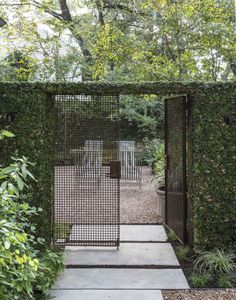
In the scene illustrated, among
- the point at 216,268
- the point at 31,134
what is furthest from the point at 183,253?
the point at 31,134

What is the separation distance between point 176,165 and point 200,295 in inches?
75.7

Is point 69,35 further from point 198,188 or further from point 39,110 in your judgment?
point 198,188

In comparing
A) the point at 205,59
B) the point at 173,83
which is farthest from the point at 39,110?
the point at 205,59

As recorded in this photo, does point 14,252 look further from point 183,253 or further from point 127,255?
point 183,253

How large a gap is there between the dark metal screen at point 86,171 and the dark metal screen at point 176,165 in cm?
84

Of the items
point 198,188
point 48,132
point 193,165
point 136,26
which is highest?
point 136,26

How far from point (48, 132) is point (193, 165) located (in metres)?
1.84

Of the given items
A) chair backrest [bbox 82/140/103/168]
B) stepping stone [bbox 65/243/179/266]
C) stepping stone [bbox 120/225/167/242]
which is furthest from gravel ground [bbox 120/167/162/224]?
chair backrest [bbox 82/140/103/168]

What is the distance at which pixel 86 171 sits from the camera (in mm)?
4574

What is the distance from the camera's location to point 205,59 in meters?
7.12

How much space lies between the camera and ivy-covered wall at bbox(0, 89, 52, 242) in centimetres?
414

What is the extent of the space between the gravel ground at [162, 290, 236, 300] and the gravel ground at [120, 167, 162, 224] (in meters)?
2.48

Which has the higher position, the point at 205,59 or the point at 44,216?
the point at 205,59

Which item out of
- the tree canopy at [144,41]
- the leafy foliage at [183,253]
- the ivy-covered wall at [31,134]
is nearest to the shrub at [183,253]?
the leafy foliage at [183,253]
